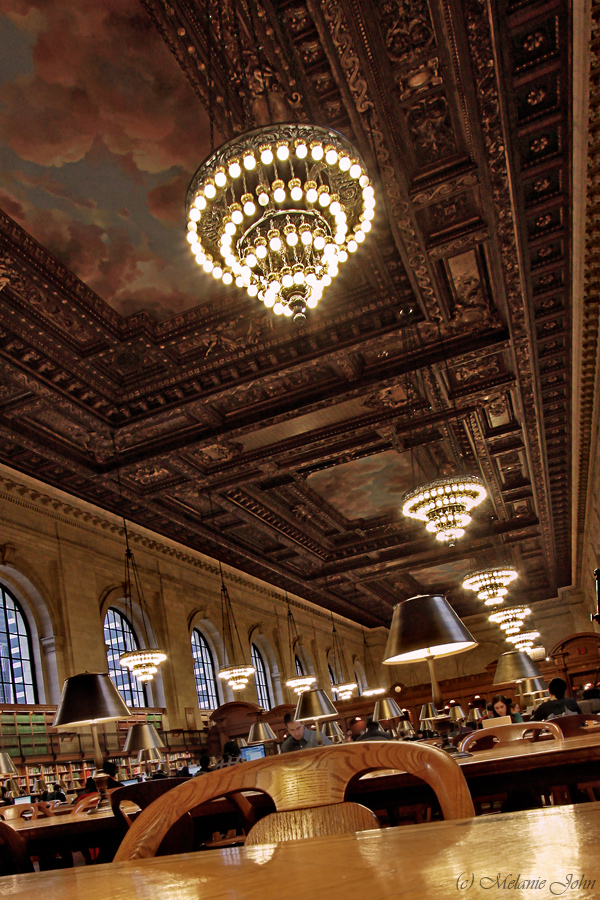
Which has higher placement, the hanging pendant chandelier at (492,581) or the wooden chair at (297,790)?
the hanging pendant chandelier at (492,581)

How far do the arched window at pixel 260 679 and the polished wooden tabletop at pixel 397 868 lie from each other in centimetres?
2180

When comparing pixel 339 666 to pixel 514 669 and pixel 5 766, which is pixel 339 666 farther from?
pixel 514 669

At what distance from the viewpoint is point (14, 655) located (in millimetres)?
12867

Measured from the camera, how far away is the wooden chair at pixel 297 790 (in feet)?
4.39

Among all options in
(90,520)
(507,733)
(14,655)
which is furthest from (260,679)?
(507,733)

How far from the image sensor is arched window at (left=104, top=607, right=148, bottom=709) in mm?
15438

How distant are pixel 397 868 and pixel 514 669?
250 inches

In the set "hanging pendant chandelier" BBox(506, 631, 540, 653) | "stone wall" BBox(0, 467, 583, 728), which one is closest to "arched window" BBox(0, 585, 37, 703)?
"stone wall" BBox(0, 467, 583, 728)

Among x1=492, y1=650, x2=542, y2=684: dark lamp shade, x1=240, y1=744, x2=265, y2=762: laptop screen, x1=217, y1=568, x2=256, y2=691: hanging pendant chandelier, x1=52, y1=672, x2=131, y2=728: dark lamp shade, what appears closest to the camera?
x1=52, y1=672, x2=131, y2=728: dark lamp shade

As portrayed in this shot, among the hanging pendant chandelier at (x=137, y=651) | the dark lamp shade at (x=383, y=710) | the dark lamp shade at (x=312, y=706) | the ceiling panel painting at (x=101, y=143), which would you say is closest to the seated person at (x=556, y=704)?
the dark lamp shade at (x=383, y=710)

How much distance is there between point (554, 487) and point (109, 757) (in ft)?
39.1

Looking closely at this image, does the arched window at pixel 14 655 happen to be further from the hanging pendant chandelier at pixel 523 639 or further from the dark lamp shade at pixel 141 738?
the hanging pendant chandelier at pixel 523 639

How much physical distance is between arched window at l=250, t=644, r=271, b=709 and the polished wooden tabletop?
21800 millimetres

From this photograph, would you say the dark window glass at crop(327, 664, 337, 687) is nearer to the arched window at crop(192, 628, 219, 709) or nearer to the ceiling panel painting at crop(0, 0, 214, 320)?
the arched window at crop(192, 628, 219, 709)
